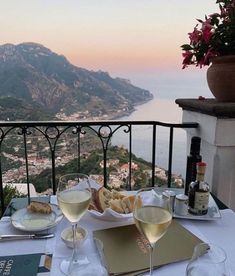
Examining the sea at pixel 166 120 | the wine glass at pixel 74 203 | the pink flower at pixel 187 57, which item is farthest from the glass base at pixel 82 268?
the pink flower at pixel 187 57

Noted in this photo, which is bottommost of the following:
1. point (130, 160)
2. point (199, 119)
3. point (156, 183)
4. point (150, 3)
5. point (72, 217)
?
point (156, 183)

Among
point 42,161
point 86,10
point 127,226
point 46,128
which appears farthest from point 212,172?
point 86,10

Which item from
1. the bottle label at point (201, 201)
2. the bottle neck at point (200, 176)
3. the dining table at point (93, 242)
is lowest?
the dining table at point (93, 242)

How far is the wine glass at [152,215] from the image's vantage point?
590 millimetres

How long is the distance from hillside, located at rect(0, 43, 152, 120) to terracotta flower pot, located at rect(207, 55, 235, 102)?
926mm

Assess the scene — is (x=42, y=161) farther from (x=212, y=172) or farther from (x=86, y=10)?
(x=86, y=10)

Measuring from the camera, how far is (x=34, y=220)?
0.88m

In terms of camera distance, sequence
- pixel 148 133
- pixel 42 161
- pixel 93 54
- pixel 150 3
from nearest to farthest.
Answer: pixel 148 133 → pixel 42 161 → pixel 150 3 → pixel 93 54

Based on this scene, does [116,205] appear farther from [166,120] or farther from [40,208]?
[166,120]

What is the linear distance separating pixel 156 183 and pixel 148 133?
36cm

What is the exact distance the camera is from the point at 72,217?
70cm

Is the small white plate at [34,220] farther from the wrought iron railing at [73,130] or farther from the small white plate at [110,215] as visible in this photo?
the wrought iron railing at [73,130]

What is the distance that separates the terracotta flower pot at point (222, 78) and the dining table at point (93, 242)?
2.61ft

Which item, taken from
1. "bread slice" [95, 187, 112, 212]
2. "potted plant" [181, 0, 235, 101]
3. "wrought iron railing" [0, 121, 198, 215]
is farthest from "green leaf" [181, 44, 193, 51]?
"bread slice" [95, 187, 112, 212]
